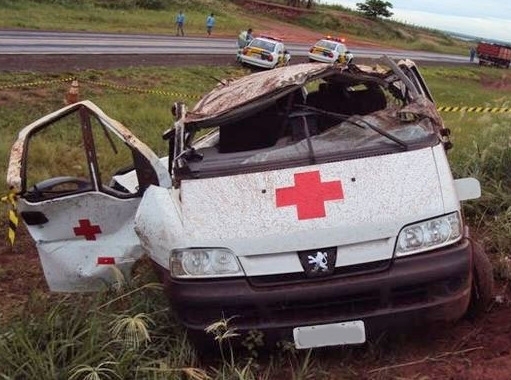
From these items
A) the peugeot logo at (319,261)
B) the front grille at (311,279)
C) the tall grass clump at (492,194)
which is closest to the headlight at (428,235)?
the front grille at (311,279)

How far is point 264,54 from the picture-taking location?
90.1 feet

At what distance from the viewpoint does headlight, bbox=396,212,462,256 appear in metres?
3.63

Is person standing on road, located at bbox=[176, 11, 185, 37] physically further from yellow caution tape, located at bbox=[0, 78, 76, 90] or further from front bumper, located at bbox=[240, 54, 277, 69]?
yellow caution tape, located at bbox=[0, 78, 76, 90]

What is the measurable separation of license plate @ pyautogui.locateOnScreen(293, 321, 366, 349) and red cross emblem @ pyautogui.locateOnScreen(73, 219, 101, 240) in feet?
6.40

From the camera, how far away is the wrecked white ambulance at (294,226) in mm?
3586

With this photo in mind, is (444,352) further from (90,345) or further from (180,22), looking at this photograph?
(180,22)

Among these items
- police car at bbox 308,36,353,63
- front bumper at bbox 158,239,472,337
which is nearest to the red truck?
police car at bbox 308,36,353,63

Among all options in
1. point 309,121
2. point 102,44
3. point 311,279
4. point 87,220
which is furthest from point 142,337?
point 102,44

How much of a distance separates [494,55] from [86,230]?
5667 cm

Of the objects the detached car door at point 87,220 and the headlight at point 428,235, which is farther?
the detached car door at point 87,220

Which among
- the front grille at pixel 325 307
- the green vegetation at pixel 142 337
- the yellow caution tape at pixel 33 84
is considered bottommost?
the yellow caution tape at pixel 33 84

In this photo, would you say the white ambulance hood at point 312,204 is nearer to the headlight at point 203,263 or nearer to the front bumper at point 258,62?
the headlight at point 203,263

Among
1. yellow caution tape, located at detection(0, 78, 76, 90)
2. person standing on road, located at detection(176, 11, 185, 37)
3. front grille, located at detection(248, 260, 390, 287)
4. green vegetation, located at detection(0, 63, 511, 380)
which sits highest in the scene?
front grille, located at detection(248, 260, 390, 287)

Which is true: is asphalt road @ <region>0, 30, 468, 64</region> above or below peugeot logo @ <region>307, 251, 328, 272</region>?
below
